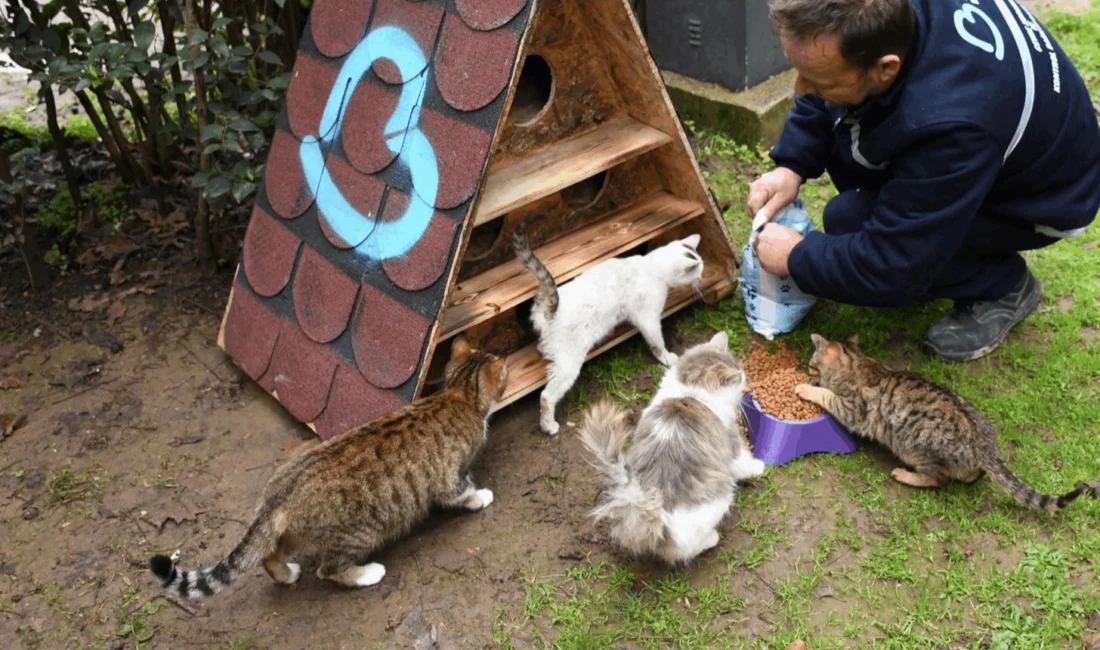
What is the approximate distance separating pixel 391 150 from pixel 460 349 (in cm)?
82

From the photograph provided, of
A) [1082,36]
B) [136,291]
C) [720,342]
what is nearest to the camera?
[720,342]

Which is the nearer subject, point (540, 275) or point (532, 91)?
point (540, 275)

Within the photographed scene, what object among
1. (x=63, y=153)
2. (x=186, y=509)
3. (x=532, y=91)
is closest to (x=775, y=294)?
(x=532, y=91)

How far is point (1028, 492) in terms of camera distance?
10.2 ft

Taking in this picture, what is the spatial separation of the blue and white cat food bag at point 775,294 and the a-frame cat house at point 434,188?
0.24 meters

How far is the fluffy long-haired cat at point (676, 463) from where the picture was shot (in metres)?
2.95

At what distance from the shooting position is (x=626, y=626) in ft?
9.92

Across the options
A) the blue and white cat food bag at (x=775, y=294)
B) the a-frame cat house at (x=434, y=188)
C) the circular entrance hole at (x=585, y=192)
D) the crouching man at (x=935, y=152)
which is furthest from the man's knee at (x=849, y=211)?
the circular entrance hole at (x=585, y=192)

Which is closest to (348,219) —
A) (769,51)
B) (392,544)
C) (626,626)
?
(392,544)

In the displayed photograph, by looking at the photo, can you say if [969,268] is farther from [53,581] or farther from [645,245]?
[53,581]

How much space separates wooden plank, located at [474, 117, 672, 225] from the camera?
11.3 ft

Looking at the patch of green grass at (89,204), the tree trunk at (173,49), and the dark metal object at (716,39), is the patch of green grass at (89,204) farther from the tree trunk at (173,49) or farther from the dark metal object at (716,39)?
the dark metal object at (716,39)

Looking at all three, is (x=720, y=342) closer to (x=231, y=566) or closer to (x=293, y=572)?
(x=293, y=572)

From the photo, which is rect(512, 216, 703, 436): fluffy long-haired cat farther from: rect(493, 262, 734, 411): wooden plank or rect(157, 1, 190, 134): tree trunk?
rect(157, 1, 190, 134): tree trunk
